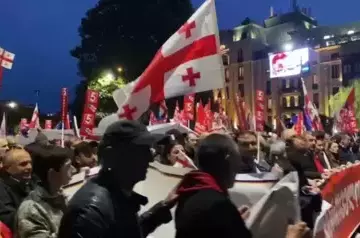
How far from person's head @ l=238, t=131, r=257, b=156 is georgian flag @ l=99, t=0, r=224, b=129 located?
0.99m

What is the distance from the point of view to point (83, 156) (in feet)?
22.2

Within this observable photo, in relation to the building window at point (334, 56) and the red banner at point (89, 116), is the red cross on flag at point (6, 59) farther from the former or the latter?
the building window at point (334, 56)

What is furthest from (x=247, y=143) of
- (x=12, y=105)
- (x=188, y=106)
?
(x=12, y=105)

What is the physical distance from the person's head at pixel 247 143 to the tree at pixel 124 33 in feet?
96.3

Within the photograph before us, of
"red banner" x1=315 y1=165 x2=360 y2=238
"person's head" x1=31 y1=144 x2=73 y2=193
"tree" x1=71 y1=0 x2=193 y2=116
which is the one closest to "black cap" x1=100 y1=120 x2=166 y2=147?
"person's head" x1=31 y1=144 x2=73 y2=193

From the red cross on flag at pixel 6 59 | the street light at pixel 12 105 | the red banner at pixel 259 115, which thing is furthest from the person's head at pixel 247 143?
the street light at pixel 12 105

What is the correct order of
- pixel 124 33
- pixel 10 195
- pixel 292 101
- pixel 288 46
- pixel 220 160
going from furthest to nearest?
1. pixel 288 46
2. pixel 292 101
3. pixel 124 33
4. pixel 10 195
5. pixel 220 160

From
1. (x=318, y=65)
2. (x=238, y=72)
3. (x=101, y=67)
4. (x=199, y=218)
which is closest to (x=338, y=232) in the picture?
(x=199, y=218)

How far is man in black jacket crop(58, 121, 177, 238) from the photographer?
248 cm

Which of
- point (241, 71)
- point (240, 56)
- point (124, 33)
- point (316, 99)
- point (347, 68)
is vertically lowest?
point (316, 99)

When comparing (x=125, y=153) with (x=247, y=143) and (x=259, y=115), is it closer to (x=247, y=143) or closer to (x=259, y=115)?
(x=247, y=143)

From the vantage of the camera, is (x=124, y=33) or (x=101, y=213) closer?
(x=101, y=213)

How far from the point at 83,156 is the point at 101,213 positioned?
435cm

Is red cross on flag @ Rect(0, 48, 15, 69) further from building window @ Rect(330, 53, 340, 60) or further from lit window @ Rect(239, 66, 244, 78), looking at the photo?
lit window @ Rect(239, 66, 244, 78)
